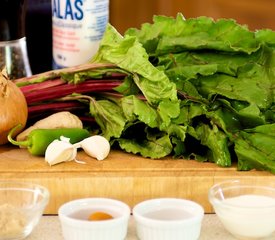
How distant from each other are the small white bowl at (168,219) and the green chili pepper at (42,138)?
36cm

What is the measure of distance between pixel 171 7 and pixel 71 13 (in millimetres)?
1597

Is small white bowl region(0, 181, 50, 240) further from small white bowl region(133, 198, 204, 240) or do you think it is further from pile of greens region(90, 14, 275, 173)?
pile of greens region(90, 14, 275, 173)

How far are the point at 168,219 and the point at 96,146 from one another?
32 centimetres

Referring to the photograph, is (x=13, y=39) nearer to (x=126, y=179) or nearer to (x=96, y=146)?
(x=96, y=146)

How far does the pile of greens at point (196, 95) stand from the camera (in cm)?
170

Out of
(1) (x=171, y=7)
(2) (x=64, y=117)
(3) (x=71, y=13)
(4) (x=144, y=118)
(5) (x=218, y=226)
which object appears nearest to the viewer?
(5) (x=218, y=226)

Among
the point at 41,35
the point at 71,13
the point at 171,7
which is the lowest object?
the point at 171,7

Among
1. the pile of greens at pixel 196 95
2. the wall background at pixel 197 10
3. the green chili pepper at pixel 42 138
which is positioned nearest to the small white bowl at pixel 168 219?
the pile of greens at pixel 196 95

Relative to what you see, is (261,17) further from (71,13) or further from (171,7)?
(71,13)

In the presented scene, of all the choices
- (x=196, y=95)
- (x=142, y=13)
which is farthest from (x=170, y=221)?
(x=142, y=13)

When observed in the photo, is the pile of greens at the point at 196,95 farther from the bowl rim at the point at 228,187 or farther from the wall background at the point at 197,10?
the wall background at the point at 197,10

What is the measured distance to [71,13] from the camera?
2.09 meters

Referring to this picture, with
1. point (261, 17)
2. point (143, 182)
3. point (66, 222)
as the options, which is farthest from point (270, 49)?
point (261, 17)

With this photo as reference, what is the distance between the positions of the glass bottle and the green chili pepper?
373mm
